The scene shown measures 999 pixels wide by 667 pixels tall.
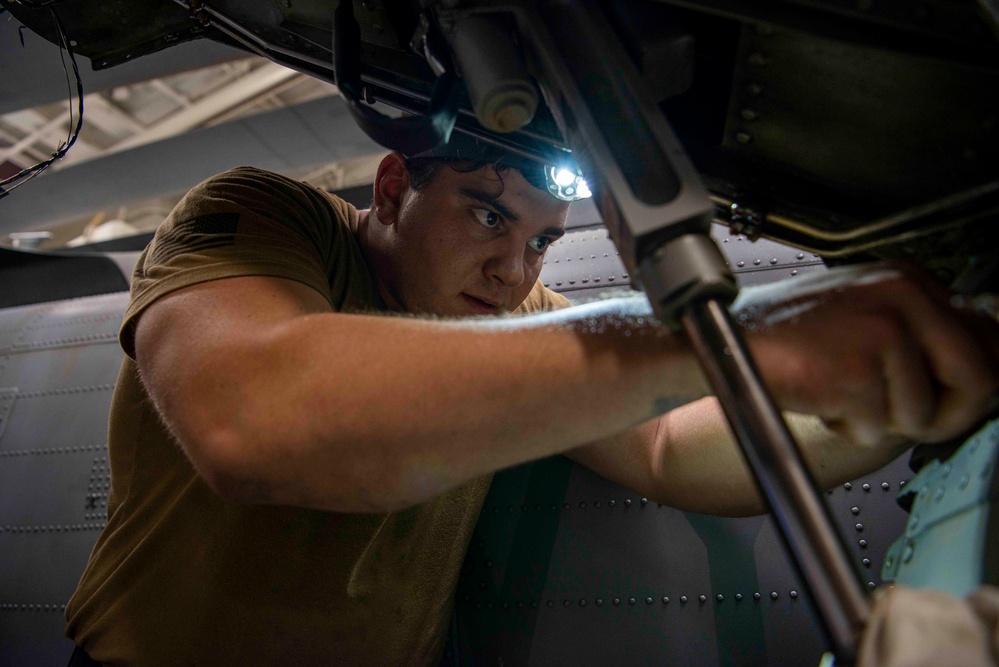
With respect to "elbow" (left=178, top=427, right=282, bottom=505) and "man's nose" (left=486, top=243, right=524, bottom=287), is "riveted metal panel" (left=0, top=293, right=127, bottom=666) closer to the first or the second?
"man's nose" (left=486, top=243, right=524, bottom=287)

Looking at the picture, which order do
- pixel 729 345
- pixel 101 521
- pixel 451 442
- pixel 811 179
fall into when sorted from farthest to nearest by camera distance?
pixel 101 521 → pixel 811 179 → pixel 451 442 → pixel 729 345

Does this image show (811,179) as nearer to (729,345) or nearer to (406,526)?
(729,345)

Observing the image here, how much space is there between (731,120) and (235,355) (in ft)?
2.40

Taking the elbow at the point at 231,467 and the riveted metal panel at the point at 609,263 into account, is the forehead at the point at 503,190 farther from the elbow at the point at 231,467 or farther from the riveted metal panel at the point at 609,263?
the elbow at the point at 231,467

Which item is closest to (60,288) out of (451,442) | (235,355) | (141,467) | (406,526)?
(141,467)

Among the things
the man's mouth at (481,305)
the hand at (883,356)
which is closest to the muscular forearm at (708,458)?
the man's mouth at (481,305)

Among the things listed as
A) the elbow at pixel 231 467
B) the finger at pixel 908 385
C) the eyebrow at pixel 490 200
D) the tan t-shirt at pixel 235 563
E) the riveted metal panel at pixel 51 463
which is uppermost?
the finger at pixel 908 385

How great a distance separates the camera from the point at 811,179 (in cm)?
92

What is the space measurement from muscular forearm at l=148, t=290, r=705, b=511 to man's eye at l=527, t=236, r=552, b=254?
3.05 ft

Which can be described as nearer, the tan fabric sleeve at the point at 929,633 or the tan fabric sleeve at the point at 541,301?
the tan fabric sleeve at the point at 929,633

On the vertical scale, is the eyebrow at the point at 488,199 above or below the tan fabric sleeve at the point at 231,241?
below

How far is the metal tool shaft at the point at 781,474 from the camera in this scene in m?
0.52

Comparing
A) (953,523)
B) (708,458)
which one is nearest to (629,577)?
(708,458)

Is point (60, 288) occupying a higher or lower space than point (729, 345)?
lower
